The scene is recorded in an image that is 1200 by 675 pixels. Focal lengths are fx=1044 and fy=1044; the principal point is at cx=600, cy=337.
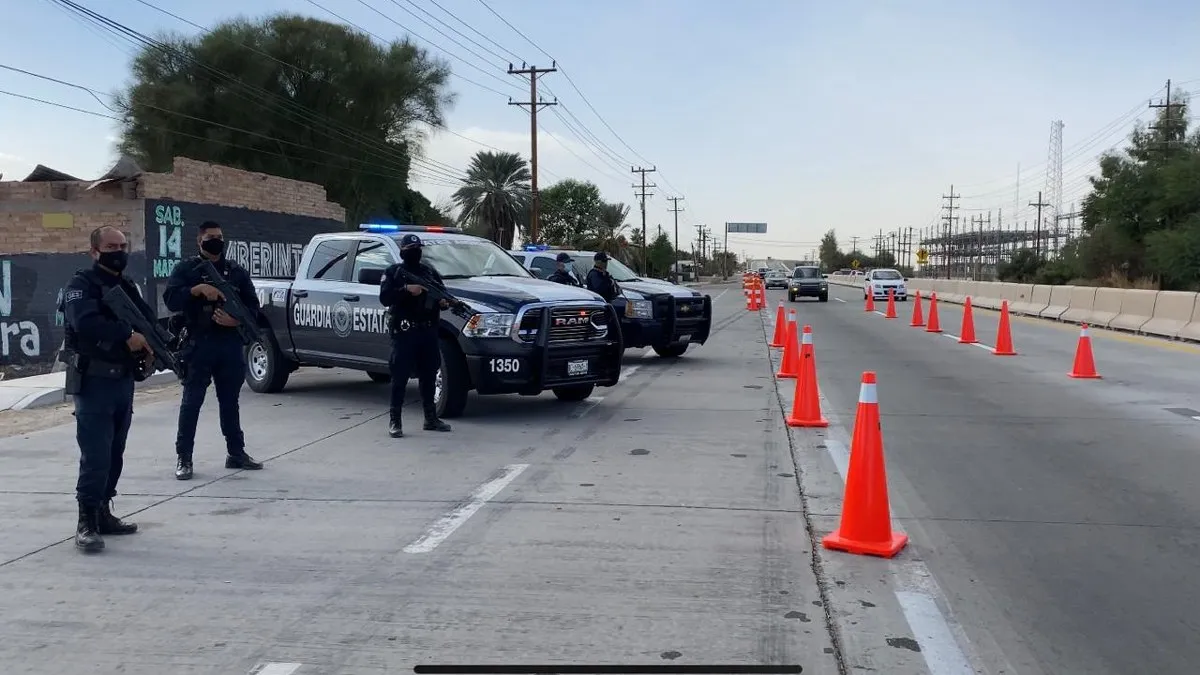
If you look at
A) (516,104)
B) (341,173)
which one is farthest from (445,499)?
(341,173)

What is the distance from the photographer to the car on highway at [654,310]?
15.6 meters

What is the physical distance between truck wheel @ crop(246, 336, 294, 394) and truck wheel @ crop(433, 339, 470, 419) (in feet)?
9.54

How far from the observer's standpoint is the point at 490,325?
10.1m

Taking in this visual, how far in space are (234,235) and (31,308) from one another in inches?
202

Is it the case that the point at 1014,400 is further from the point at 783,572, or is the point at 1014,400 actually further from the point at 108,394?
the point at 108,394

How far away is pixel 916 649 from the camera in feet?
14.5

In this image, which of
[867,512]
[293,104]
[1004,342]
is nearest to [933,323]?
[1004,342]

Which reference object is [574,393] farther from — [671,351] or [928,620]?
[928,620]

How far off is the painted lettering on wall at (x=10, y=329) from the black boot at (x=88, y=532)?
459 inches

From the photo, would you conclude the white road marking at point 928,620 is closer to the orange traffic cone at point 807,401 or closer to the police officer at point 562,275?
the orange traffic cone at point 807,401

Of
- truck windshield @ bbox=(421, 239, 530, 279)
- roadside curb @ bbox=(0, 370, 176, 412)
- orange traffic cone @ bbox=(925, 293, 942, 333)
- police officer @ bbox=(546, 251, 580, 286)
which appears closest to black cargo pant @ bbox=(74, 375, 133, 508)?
truck windshield @ bbox=(421, 239, 530, 279)

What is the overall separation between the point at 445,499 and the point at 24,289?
12.0 m

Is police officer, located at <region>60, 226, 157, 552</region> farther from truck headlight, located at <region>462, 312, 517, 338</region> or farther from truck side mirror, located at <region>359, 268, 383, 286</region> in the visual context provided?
truck side mirror, located at <region>359, 268, 383, 286</region>

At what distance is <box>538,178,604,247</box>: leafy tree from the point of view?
94744 millimetres
